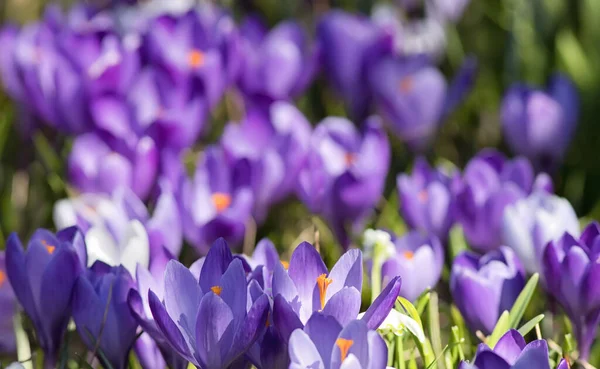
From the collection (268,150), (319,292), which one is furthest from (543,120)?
(319,292)

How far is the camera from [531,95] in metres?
1.45

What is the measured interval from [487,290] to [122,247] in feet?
1.34

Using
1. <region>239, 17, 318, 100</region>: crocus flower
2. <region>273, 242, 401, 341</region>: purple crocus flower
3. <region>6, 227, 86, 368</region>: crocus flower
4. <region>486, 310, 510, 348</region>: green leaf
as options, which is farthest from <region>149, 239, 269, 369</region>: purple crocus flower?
<region>239, 17, 318, 100</region>: crocus flower

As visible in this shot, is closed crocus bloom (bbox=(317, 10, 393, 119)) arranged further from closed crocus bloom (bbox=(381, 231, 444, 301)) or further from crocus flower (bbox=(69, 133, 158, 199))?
closed crocus bloom (bbox=(381, 231, 444, 301))

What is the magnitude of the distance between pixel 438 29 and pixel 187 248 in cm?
96

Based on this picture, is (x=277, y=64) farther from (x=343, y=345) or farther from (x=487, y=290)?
(x=343, y=345)

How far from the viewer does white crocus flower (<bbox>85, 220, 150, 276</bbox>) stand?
38.3 inches

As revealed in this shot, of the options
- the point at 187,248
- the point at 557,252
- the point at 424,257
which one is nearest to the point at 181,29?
the point at 187,248

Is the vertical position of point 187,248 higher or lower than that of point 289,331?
lower

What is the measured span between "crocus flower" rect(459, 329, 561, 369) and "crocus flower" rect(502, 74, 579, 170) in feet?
2.55

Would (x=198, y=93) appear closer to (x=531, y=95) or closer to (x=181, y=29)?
(x=181, y=29)

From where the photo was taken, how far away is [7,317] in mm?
1104

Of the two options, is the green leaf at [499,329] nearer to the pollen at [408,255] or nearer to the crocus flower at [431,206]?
the pollen at [408,255]

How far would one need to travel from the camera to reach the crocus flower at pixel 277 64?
1.61m
